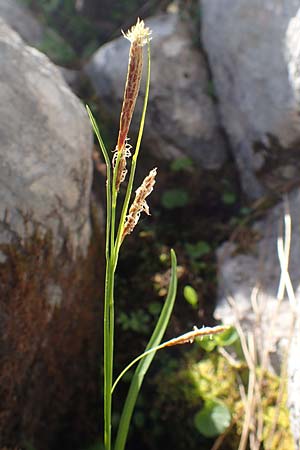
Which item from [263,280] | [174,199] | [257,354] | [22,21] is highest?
[22,21]

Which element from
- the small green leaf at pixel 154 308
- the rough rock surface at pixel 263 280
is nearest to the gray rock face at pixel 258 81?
the rough rock surface at pixel 263 280

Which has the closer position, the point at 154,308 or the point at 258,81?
the point at 154,308

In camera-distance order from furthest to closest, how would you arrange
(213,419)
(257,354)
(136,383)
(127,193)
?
(257,354), (213,419), (136,383), (127,193)

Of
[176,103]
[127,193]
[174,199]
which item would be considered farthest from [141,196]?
[176,103]

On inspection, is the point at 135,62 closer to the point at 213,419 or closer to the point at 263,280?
the point at 213,419

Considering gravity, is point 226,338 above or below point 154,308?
below

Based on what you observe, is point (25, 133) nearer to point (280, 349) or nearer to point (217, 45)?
point (280, 349)

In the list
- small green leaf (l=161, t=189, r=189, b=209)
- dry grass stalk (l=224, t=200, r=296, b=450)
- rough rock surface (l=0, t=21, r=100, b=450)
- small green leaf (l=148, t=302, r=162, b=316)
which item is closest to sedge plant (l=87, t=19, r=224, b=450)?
rough rock surface (l=0, t=21, r=100, b=450)

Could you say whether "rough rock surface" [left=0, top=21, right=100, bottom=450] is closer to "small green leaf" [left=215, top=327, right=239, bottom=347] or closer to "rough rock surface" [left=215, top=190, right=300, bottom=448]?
"small green leaf" [left=215, top=327, right=239, bottom=347]
